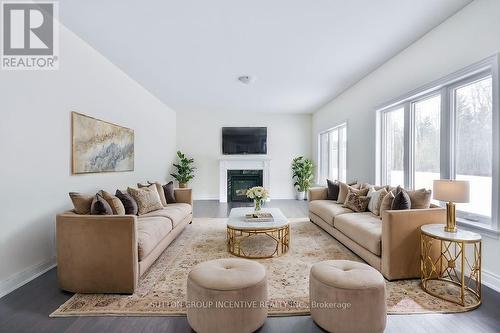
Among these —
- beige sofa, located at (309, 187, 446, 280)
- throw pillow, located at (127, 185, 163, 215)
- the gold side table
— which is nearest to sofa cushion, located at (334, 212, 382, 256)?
beige sofa, located at (309, 187, 446, 280)

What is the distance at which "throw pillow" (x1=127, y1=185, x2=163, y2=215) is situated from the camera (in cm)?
370

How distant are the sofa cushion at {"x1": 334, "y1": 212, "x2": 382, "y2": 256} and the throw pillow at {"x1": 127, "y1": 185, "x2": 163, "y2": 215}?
2822mm

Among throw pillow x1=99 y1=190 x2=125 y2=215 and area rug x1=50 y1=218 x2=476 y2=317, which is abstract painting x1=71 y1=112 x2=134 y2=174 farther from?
area rug x1=50 y1=218 x2=476 y2=317

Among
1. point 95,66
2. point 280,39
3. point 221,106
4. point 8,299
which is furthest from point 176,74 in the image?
point 8,299

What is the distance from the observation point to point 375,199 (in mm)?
3609

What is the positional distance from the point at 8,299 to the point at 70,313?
2.35 ft

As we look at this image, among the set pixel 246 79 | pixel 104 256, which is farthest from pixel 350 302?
pixel 246 79

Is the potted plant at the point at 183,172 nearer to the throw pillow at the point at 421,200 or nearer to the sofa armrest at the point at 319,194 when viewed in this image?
the sofa armrest at the point at 319,194

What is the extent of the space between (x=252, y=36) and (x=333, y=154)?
4.57 meters

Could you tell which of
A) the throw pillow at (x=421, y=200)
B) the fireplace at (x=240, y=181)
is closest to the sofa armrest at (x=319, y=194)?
the throw pillow at (x=421, y=200)

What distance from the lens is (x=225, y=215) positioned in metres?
5.74

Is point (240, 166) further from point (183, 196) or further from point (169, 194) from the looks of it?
point (169, 194)

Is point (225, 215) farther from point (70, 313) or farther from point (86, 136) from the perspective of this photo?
point (70, 313)

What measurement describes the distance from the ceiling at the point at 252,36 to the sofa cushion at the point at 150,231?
2394 millimetres
